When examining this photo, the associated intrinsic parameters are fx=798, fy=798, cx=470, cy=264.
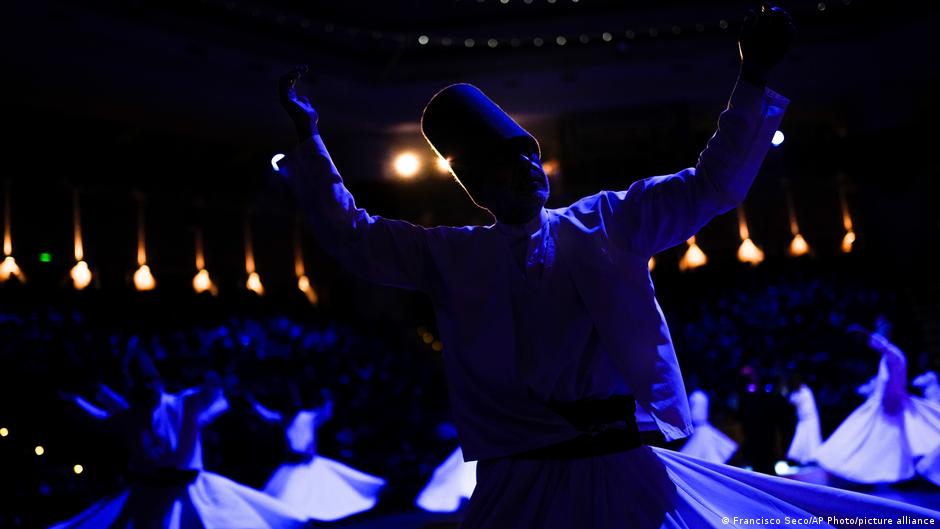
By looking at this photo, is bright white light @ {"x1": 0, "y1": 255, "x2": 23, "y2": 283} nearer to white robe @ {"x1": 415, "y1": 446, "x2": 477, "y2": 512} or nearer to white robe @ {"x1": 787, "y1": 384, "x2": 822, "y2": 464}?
white robe @ {"x1": 415, "y1": 446, "x2": 477, "y2": 512}

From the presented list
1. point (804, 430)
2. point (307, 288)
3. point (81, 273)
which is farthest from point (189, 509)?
point (307, 288)

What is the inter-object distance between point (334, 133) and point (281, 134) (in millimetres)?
993

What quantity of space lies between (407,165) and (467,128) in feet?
44.8

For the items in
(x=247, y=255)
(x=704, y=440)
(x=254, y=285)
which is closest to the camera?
(x=704, y=440)

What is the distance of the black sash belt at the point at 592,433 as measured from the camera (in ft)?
5.09

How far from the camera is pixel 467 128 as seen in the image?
1778 millimetres

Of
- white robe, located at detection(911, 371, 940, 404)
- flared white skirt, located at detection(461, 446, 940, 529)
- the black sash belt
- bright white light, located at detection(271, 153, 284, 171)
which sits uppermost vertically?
white robe, located at detection(911, 371, 940, 404)

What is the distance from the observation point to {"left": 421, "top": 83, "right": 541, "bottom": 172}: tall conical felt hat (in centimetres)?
173

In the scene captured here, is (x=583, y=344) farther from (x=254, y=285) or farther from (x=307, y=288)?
(x=307, y=288)

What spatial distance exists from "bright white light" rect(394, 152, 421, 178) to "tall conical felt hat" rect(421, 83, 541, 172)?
13.5m

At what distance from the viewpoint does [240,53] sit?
1173 cm

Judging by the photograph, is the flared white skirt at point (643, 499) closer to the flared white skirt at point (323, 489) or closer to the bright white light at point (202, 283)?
the flared white skirt at point (323, 489)

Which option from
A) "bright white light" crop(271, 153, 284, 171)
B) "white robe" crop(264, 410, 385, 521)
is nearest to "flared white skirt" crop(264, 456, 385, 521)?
"white robe" crop(264, 410, 385, 521)

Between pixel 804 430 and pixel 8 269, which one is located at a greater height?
pixel 8 269
